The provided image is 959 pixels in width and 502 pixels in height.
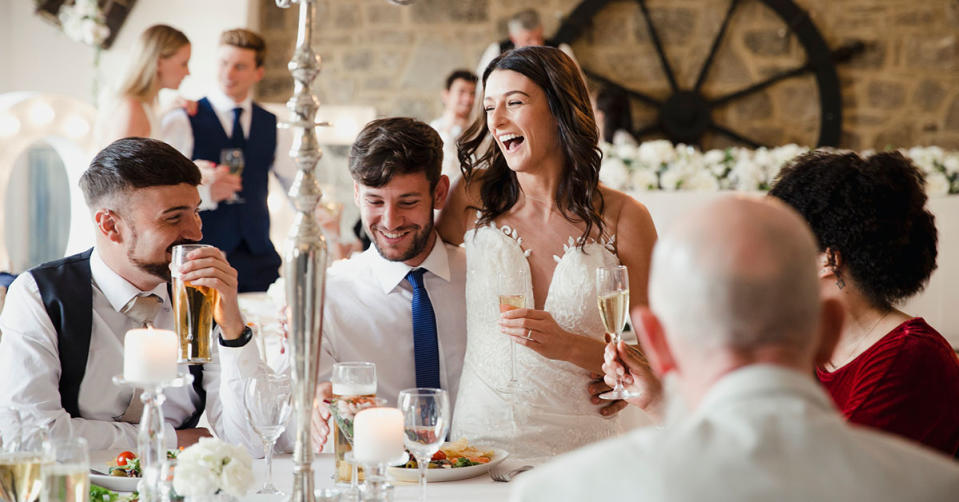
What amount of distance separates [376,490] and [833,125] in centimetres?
667

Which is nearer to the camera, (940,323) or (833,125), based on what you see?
(940,323)

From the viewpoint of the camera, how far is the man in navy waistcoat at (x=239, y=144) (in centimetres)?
470

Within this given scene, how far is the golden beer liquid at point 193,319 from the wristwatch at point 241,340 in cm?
12

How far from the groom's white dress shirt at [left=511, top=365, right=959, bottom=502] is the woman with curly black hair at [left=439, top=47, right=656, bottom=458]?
1.52 metres

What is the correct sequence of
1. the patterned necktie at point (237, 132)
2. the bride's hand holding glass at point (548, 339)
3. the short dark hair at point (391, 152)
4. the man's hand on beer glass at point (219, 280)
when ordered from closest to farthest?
the man's hand on beer glass at point (219, 280) → the bride's hand holding glass at point (548, 339) → the short dark hair at point (391, 152) → the patterned necktie at point (237, 132)

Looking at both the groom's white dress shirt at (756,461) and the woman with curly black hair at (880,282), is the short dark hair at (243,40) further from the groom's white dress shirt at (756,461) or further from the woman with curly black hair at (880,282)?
the groom's white dress shirt at (756,461)

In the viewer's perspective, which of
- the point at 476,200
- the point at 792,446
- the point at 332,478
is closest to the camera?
the point at 792,446

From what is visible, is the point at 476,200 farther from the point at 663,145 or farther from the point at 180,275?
the point at 663,145

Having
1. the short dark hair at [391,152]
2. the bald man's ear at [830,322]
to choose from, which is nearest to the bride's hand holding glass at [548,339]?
the short dark hair at [391,152]

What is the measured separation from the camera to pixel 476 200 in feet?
9.02

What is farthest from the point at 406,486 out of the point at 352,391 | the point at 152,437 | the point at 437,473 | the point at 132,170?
the point at 132,170

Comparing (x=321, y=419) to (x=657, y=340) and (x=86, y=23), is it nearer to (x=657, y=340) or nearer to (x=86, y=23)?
(x=657, y=340)

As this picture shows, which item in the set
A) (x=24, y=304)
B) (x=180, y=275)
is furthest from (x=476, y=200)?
(x=24, y=304)

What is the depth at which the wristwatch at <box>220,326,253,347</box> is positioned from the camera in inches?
84.2
